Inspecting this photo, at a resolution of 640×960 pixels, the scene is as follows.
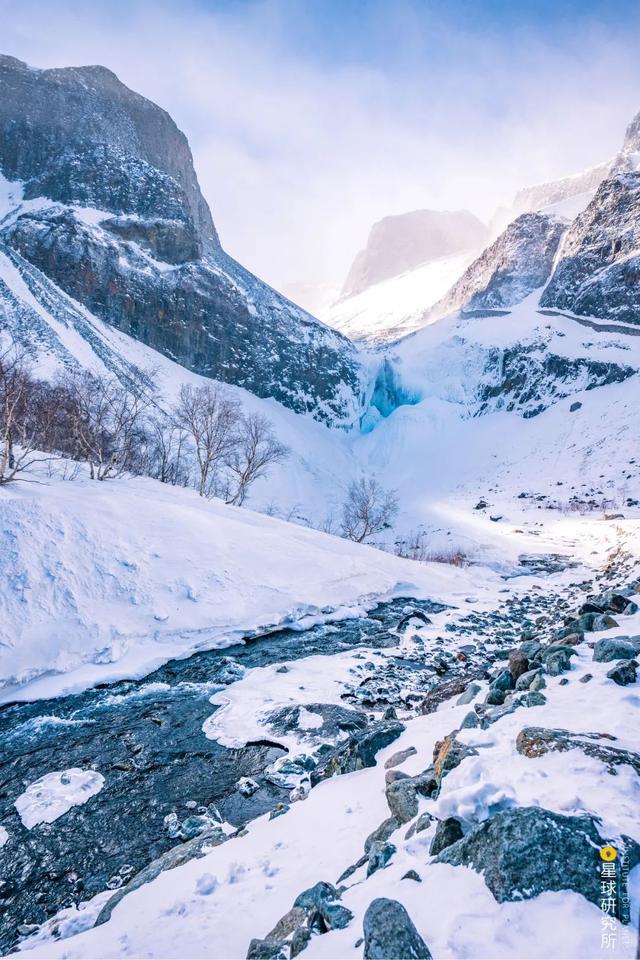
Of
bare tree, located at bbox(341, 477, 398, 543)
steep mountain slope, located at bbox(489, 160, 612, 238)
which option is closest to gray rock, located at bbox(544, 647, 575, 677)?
bare tree, located at bbox(341, 477, 398, 543)

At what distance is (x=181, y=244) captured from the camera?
266 feet

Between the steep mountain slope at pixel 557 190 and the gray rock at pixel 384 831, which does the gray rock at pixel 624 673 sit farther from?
the steep mountain slope at pixel 557 190

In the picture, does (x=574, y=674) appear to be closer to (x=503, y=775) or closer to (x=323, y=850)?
(x=503, y=775)

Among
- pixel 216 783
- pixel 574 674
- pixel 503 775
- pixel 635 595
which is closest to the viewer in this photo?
pixel 503 775

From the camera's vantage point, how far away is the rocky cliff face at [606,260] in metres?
71.5

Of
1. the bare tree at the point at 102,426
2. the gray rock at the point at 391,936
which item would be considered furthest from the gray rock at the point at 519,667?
the bare tree at the point at 102,426

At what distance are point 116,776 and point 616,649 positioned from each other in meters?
7.25

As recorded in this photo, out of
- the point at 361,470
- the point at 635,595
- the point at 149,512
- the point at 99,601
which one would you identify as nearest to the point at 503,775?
the point at 635,595

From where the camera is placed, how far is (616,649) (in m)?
5.60

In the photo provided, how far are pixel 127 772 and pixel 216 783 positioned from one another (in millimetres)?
1493

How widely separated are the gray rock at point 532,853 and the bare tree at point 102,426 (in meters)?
21.7

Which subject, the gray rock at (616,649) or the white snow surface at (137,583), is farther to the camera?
the white snow surface at (137,583)

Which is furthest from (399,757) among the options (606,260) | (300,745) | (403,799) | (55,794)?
(606,260)

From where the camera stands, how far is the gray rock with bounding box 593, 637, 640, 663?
5.45 meters
